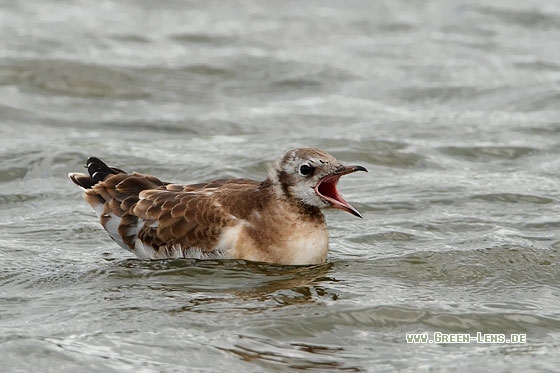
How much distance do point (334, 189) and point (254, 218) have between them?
87 centimetres

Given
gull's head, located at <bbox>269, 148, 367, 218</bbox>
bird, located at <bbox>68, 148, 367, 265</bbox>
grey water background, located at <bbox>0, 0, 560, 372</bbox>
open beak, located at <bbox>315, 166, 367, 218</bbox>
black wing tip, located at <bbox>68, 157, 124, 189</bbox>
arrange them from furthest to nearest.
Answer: black wing tip, located at <bbox>68, 157, 124, 189</bbox> < bird, located at <bbox>68, 148, 367, 265</bbox> < gull's head, located at <bbox>269, 148, 367, 218</bbox> < open beak, located at <bbox>315, 166, 367, 218</bbox> < grey water background, located at <bbox>0, 0, 560, 372</bbox>

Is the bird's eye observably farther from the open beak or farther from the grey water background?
the grey water background

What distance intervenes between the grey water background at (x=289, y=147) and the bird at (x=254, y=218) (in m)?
0.21

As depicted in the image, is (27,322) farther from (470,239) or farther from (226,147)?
(226,147)

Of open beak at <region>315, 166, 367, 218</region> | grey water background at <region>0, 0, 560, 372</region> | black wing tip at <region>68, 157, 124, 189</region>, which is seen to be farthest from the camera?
black wing tip at <region>68, 157, 124, 189</region>

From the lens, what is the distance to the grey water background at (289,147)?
371 inches

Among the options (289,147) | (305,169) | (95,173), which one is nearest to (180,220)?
(305,169)

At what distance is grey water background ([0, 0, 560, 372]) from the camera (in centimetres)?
943

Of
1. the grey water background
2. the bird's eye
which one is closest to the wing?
the grey water background

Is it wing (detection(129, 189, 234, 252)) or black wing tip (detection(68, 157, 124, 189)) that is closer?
wing (detection(129, 189, 234, 252))

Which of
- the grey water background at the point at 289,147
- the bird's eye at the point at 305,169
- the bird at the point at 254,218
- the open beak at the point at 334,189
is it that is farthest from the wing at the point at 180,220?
the open beak at the point at 334,189

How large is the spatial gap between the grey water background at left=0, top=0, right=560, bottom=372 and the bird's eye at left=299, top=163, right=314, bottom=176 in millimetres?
990

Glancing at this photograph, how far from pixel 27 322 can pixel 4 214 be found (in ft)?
13.6

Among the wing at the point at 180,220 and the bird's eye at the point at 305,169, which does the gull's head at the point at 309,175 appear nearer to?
the bird's eye at the point at 305,169
